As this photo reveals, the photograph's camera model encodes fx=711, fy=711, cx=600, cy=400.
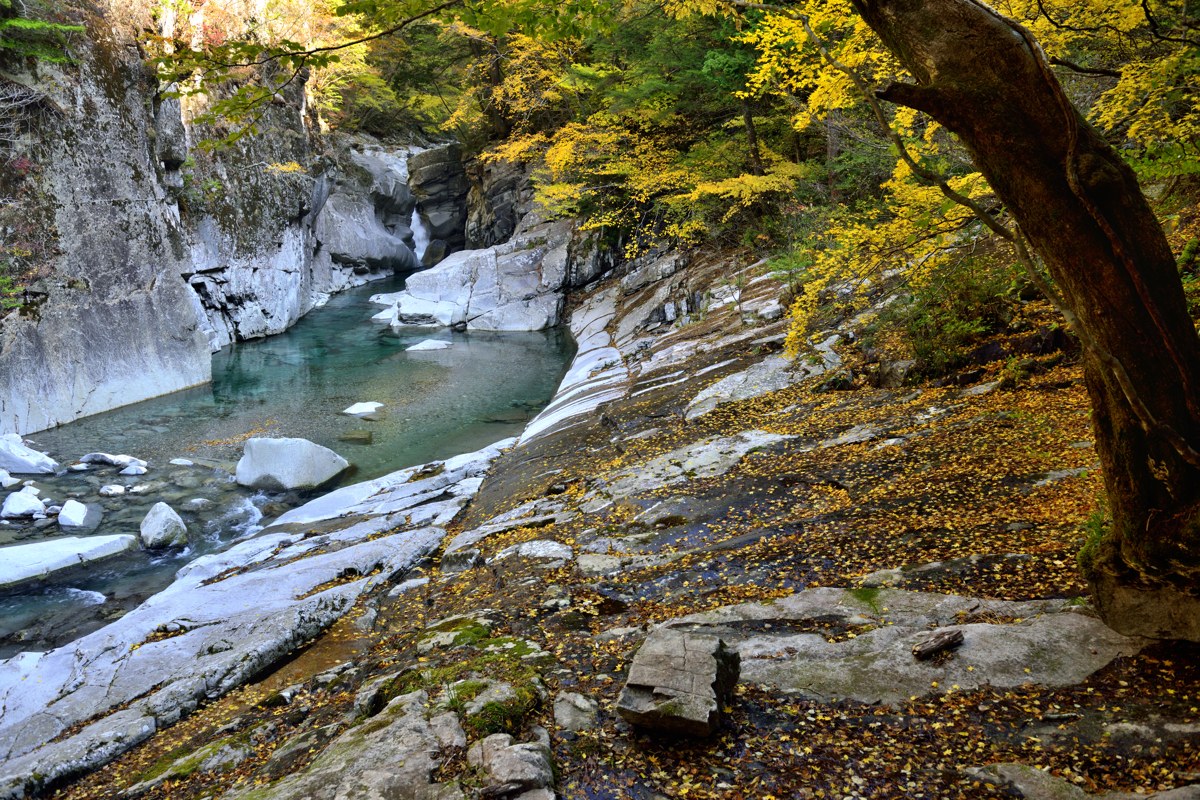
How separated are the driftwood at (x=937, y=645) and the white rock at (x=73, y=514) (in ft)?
41.1

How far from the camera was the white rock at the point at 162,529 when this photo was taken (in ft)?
35.0

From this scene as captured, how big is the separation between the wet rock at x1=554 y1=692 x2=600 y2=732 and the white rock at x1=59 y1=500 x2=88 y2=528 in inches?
430

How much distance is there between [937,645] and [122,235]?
818 inches

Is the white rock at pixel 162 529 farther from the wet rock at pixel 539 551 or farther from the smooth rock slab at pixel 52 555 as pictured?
the wet rock at pixel 539 551

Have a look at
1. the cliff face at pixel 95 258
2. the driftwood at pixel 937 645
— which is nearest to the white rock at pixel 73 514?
the cliff face at pixel 95 258

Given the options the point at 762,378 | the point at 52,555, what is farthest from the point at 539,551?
the point at 52,555

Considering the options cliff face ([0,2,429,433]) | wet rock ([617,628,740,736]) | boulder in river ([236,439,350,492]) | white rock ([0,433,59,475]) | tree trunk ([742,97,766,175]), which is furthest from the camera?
tree trunk ([742,97,766,175])

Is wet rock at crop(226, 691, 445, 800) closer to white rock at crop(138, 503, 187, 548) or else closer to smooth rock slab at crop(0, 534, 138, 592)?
smooth rock slab at crop(0, 534, 138, 592)

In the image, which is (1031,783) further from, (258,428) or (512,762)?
(258,428)

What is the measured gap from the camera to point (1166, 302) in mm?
2967

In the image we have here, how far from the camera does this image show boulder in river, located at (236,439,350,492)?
12961mm

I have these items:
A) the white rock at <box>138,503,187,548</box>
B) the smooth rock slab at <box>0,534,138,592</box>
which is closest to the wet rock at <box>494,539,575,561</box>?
the white rock at <box>138,503,187,548</box>

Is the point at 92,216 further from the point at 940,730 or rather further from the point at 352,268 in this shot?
the point at 940,730

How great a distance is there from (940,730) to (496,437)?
505 inches
